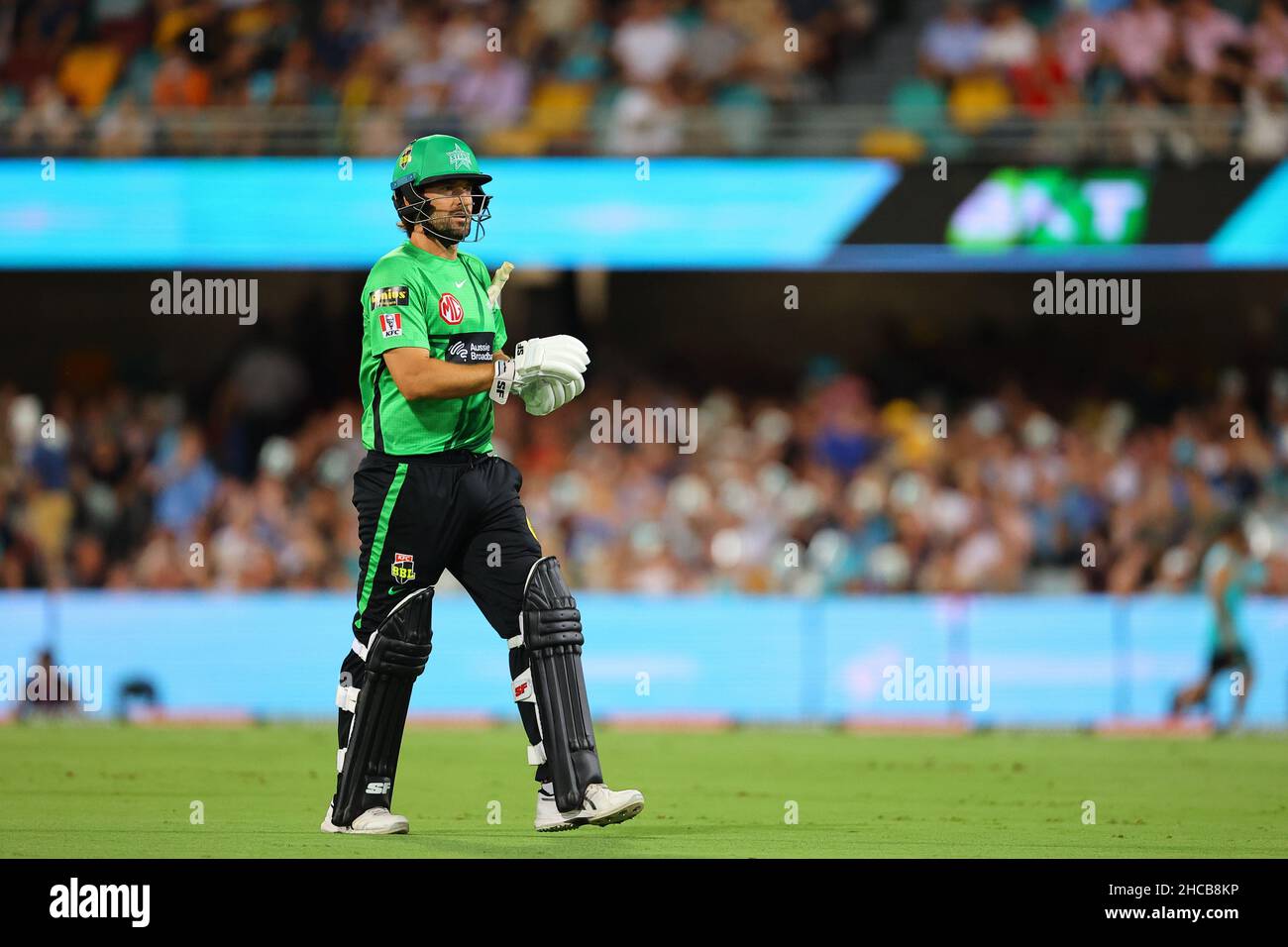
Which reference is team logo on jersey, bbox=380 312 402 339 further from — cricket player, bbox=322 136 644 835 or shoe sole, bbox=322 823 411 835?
shoe sole, bbox=322 823 411 835

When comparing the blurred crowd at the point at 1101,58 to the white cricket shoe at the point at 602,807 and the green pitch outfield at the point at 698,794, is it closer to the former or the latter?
the green pitch outfield at the point at 698,794

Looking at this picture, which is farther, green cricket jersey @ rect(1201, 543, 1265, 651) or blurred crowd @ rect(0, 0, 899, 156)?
blurred crowd @ rect(0, 0, 899, 156)

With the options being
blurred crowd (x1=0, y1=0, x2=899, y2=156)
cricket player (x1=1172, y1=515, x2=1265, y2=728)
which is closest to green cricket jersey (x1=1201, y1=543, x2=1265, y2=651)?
cricket player (x1=1172, y1=515, x2=1265, y2=728)

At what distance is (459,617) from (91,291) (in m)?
8.33

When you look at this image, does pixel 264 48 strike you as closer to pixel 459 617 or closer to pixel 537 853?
pixel 459 617

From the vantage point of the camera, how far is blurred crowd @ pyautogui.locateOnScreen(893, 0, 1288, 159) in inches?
698

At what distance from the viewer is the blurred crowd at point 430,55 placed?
1794 centimetres

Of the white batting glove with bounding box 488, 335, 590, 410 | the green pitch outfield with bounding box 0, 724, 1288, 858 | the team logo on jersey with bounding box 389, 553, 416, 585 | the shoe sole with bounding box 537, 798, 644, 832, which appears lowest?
the green pitch outfield with bounding box 0, 724, 1288, 858

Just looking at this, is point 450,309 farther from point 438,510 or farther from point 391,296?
point 438,510

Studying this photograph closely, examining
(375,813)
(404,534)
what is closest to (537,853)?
(375,813)
